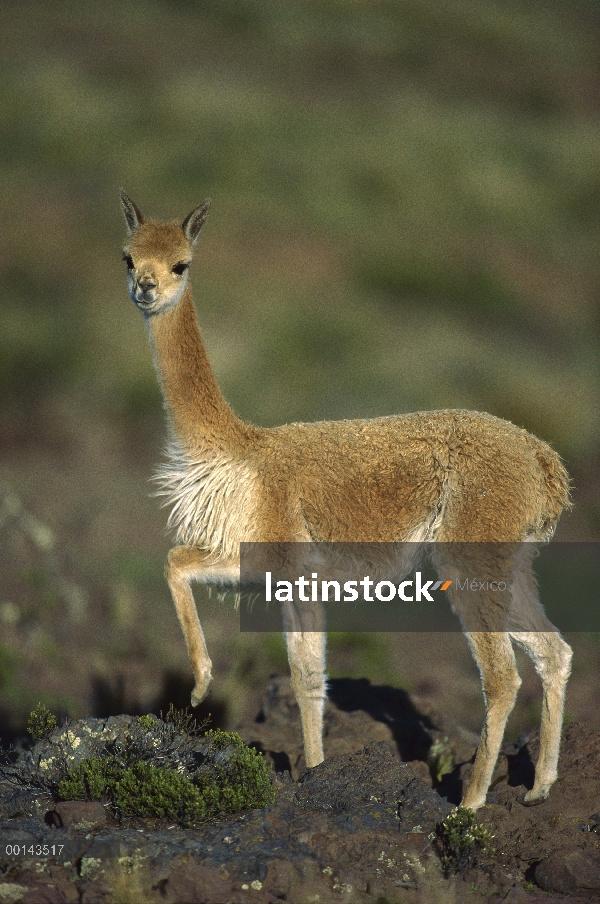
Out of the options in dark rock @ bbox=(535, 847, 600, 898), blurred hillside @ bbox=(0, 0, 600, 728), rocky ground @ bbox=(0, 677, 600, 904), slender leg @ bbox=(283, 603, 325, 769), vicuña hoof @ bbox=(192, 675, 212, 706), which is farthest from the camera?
blurred hillside @ bbox=(0, 0, 600, 728)

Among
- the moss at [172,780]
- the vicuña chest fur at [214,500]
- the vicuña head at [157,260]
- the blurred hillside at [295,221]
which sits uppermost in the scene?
the blurred hillside at [295,221]

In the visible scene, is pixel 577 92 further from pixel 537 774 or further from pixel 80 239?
pixel 537 774

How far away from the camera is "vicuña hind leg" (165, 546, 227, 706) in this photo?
258 inches

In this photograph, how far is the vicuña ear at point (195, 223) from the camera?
22.9ft

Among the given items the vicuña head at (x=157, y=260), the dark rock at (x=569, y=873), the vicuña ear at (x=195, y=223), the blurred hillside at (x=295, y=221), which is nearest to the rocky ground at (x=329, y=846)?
the dark rock at (x=569, y=873)

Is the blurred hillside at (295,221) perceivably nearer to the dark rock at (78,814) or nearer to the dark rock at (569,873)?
the dark rock at (78,814)

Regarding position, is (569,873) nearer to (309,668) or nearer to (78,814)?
(309,668)

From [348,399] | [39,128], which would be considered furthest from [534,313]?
[39,128]

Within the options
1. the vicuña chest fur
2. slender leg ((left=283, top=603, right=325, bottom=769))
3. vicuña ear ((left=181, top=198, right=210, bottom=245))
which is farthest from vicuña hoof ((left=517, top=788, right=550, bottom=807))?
vicuña ear ((left=181, top=198, right=210, bottom=245))

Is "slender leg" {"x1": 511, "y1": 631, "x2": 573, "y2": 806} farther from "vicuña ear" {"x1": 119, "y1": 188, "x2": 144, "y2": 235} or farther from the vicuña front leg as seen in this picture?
"vicuña ear" {"x1": 119, "y1": 188, "x2": 144, "y2": 235}

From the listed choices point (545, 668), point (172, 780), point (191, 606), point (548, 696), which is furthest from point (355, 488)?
point (172, 780)

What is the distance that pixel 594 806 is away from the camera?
6.58 meters

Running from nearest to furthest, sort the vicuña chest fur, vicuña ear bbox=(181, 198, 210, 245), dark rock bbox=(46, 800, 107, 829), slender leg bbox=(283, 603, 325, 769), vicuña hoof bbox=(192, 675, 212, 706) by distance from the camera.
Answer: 1. dark rock bbox=(46, 800, 107, 829)
2. vicuña hoof bbox=(192, 675, 212, 706)
3. the vicuña chest fur
4. vicuña ear bbox=(181, 198, 210, 245)
5. slender leg bbox=(283, 603, 325, 769)

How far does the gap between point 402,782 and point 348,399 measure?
14.6 m
